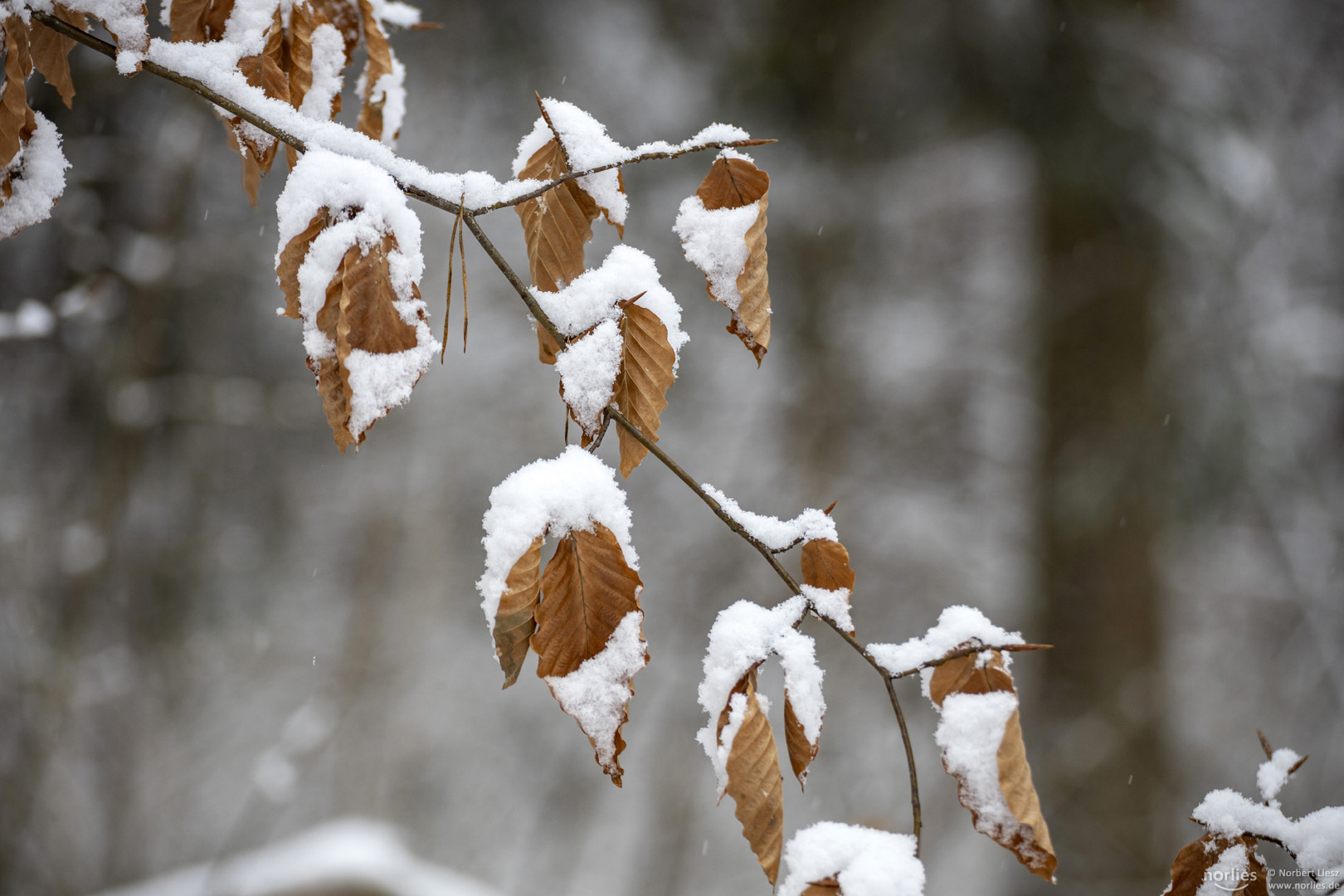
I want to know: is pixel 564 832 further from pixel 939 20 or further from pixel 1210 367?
pixel 939 20

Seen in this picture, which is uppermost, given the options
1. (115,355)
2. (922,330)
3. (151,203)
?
(922,330)

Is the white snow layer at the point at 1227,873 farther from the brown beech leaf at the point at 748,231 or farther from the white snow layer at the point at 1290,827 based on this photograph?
the brown beech leaf at the point at 748,231

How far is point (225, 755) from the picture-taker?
3.99 meters

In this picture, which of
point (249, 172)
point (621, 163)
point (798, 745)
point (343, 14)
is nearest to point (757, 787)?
point (798, 745)

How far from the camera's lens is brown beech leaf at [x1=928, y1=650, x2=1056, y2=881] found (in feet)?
1.71

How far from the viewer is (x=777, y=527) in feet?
1.95

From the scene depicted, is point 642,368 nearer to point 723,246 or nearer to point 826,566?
point 723,246

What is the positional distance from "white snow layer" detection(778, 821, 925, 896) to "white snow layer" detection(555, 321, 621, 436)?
0.36 metres

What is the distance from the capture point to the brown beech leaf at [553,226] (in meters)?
0.62

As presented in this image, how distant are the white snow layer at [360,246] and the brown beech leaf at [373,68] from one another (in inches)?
13.9

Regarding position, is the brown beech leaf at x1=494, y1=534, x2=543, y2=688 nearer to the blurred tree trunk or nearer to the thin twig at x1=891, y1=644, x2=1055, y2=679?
the thin twig at x1=891, y1=644, x2=1055, y2=679

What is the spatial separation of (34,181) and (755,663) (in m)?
0.77

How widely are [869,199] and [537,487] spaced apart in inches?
170

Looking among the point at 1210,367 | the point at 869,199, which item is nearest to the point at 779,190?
the point at 869,199
